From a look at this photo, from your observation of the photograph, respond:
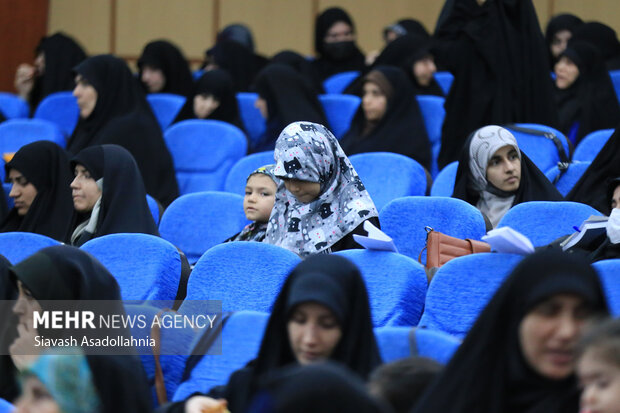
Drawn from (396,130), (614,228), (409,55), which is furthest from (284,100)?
(614,228)

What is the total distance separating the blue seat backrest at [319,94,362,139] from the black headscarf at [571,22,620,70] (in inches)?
68.2

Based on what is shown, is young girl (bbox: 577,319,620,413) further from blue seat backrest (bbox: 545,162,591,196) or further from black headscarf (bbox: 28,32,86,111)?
black headscarf (bbox: 28,32,86,111)

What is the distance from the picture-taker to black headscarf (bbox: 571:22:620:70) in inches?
290

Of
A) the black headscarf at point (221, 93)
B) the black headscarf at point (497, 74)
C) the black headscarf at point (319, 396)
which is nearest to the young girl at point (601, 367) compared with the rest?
the black headscarf at point (319, 396)

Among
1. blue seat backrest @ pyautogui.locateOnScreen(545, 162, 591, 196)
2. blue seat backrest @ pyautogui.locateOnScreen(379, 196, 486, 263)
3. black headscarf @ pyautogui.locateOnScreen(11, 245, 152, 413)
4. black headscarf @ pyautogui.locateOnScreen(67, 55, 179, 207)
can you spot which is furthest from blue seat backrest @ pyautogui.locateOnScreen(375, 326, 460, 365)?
black headscarf @ pyautogui.locateOnScreen(67, 55, 179, 207)

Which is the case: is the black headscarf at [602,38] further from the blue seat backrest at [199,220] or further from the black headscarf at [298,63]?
the blue seat backrest at [199,220]

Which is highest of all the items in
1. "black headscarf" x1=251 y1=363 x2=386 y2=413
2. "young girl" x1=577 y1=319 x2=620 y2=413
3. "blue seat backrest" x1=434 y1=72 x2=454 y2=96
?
"black headscarf" x1=251 y1=363 x2=386 y2=413

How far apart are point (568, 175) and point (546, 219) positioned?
3.42 feet

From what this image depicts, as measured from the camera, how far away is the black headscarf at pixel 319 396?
4.92 ft

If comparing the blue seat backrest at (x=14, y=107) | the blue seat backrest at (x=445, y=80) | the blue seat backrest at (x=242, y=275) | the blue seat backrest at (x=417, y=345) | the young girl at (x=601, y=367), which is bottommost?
the blue seat backrest at (x=14, y=107)

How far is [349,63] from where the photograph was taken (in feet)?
28.4

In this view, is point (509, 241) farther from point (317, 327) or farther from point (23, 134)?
point (23, 134)

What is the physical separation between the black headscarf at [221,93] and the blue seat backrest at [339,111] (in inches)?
25.6

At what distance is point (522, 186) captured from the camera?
4.35 meters
